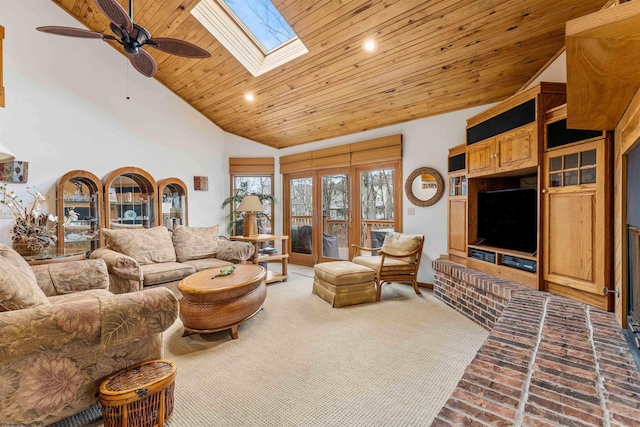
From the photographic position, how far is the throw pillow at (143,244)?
3.48 metres

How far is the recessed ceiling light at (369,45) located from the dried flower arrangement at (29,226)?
Answer: 4.03 m

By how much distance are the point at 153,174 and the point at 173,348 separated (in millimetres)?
3329

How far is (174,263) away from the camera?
A: 3699 mm

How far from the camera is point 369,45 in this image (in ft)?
9.98

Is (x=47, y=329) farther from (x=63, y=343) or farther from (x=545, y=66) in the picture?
(x=545, y=66)

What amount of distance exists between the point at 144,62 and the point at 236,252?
243cm

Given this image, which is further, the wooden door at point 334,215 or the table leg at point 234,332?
the wooden door at point 334,215

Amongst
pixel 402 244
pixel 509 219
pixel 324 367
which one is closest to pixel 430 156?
pixel 402 244

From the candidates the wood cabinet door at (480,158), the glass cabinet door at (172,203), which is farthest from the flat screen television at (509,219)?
the glass cabinet door at (172,203)

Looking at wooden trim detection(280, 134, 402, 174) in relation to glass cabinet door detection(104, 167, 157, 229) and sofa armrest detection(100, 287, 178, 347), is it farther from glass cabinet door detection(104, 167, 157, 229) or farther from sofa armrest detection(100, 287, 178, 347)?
sofa armrest detection(100, 287, 178, 347)

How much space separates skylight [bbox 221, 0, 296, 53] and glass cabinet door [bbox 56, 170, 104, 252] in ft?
9.84

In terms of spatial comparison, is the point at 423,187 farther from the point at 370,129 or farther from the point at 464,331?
the point at 464,331

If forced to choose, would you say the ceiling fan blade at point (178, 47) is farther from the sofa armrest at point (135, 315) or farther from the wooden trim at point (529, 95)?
the wooden trim at point (529, 95)

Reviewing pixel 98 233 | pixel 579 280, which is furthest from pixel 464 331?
pixel 98 233
